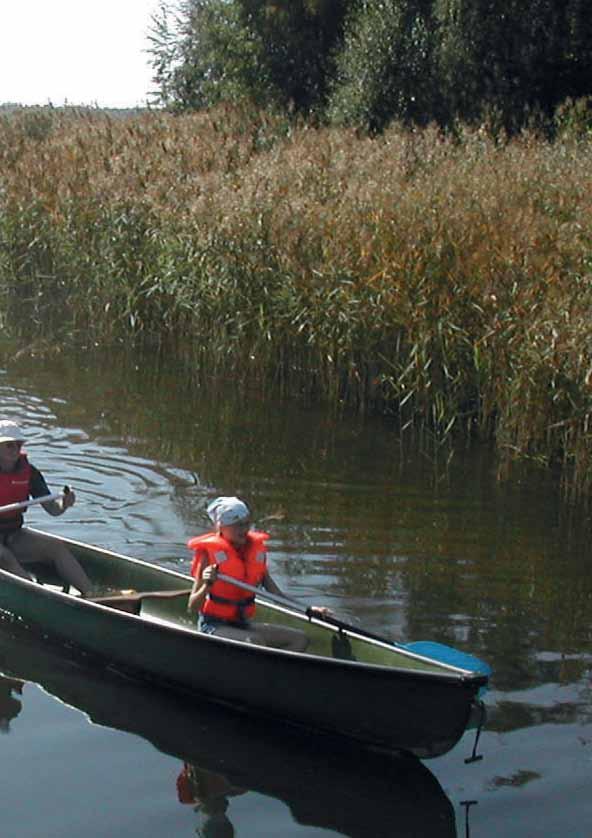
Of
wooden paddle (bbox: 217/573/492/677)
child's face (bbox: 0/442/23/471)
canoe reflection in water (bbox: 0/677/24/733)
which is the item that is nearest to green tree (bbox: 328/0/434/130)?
child's face (bbox: 0/442/23/471)

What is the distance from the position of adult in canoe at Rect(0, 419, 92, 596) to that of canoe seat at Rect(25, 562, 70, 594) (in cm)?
10

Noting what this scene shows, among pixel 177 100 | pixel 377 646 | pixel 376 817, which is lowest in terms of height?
pixel 376 817

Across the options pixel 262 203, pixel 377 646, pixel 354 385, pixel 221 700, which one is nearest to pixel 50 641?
pixel 221 700

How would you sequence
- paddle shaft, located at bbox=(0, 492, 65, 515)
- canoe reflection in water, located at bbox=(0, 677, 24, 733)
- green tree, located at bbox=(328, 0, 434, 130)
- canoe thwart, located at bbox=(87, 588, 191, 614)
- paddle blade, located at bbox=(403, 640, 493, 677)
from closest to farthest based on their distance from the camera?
1. paddle blade, located at bbox=(403, 640, 493, 677)
2. canoe reflection in water, located at bbox=(0, 677, 24, 733)
3. canoe thwart, located at bbox=(87, 588, 191, 614)
4. paddle shaft, located at bbox=(0, 492, 65, 515)
5. green tree, located at bbox=(328, 0, 434, 130)

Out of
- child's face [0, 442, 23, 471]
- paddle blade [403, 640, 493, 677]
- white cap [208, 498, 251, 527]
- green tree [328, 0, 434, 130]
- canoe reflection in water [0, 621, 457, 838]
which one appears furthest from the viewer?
green tree [328, 0, 434, 130]

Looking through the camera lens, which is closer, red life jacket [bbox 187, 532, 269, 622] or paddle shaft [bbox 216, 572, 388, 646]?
paddle shaft [bbox 216, 572, 388, 646]

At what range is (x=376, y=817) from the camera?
662cm

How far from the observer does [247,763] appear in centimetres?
708

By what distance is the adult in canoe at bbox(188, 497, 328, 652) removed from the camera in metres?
7.73

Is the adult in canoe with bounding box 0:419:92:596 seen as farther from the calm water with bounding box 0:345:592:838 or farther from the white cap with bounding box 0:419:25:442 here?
the calm water with bounding box 0:345:592:838

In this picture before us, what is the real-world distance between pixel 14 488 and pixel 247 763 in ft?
8.94

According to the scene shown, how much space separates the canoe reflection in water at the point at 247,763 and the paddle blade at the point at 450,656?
1.68ft

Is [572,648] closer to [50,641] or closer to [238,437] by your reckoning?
[50,641]

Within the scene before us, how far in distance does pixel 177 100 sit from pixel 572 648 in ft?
67.6
